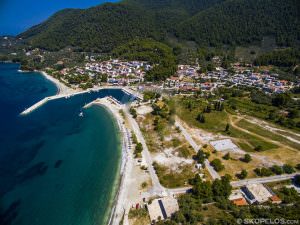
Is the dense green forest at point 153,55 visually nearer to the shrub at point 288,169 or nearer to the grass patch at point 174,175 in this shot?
the grass patch at point 174,175

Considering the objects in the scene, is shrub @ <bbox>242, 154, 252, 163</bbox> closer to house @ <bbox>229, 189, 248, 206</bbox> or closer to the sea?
house @ <bbox>229, 189, 248, 206</bbox>

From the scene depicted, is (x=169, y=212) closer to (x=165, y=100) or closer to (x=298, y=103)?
(x=165, y=100)

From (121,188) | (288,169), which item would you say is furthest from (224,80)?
(121,188)

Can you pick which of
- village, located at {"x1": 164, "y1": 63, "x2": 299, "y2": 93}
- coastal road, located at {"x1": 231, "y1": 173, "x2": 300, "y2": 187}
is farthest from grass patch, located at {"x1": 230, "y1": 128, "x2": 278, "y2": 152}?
village, located at {"x1": 164, "y1": 63, "x2": 299, "y2": 93}

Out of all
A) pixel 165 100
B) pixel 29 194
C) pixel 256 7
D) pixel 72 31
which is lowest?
pixel 29 194

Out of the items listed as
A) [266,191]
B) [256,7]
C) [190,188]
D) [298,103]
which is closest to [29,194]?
[190,188]

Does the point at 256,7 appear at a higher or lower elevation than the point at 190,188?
higher

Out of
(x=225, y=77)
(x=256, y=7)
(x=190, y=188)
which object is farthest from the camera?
(x=256, y=7)
